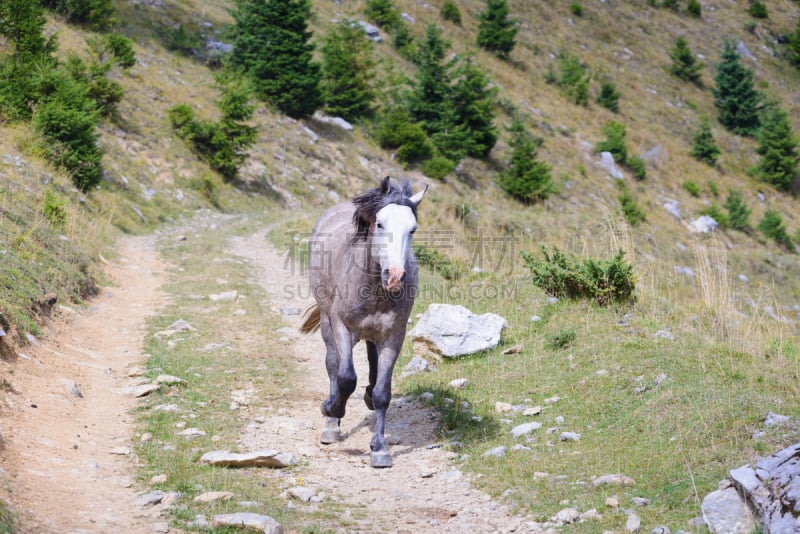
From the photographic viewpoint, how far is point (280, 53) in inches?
1252

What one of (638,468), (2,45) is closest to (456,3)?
(2,45)

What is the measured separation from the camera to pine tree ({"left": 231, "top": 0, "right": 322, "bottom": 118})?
3166cm

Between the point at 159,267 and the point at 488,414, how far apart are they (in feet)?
31.0

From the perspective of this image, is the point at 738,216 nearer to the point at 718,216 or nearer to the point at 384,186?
the point at 718,216

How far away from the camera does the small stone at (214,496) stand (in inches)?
180

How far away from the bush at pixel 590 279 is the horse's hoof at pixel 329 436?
433cm

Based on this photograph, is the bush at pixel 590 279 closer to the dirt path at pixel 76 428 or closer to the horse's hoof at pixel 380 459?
the horse's hoof at pixel 380 459

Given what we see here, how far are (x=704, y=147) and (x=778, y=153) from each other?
4.82 metres

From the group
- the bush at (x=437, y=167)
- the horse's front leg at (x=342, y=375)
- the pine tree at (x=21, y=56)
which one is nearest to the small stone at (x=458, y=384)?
the horse's front leg at (x=342, y=375)

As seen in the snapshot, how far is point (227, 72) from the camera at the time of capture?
2788cm

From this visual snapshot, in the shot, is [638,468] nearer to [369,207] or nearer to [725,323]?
[369,207]

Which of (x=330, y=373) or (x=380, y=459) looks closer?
(x=380, y=459)

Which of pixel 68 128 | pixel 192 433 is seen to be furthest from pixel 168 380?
pixel 68 128

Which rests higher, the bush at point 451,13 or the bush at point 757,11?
the bush at point 451,13
